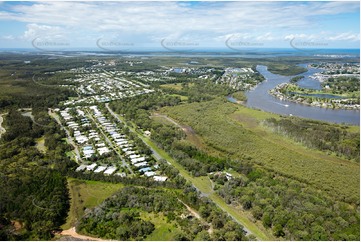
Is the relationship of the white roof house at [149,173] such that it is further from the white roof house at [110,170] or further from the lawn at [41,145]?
the lawn at [41,145]

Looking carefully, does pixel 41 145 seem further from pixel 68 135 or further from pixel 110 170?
pixel 110 170

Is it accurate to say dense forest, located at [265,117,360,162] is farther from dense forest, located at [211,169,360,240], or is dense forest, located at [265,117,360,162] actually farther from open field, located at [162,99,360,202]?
dense forest, located at [211,169,360,240]

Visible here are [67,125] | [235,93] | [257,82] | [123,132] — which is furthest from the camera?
[257,82]

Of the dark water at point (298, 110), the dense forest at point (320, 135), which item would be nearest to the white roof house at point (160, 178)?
the dense forest at point (320, 135)

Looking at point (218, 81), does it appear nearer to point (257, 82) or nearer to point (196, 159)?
point (257, 82)

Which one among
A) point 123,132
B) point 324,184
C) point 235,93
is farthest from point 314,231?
point 235,93
